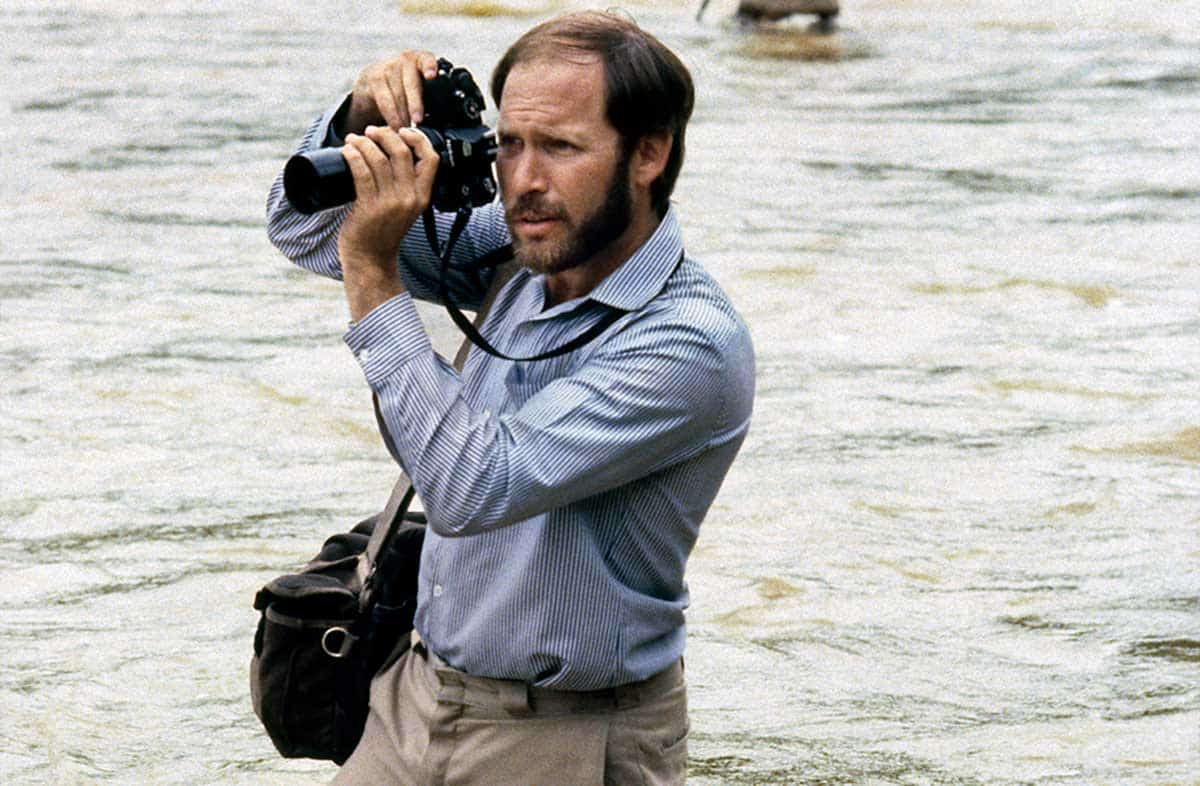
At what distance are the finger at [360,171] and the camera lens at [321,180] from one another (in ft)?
0.07

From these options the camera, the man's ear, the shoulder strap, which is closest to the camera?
the camera

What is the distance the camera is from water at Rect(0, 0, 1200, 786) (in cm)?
440

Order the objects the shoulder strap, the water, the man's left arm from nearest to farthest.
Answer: the man's left arm → the shoulder strap → the water

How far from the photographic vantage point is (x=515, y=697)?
8.30ft

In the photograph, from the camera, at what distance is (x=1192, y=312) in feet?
26.2

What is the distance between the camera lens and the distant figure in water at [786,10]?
1731cm

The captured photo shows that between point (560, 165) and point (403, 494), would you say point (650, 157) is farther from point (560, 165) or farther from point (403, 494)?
point (403, 494)

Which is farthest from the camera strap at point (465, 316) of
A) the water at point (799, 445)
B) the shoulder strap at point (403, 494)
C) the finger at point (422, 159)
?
the water at point (799, 445)

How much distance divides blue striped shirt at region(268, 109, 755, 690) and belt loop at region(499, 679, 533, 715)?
0.02 meters

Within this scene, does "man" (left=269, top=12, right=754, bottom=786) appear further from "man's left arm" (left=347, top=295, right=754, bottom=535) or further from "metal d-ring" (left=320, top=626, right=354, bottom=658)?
"metal d-ring" (left=320, top=626, right=354, bottom=658)

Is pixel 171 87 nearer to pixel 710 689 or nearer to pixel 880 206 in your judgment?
pixel 880 206

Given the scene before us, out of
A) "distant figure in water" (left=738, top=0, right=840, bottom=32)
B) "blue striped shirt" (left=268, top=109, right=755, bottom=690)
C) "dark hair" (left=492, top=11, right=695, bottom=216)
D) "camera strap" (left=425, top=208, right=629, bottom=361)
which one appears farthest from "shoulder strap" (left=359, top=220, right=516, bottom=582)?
"distant figure in water" (left=738, top=0, right=840, bottom=32)

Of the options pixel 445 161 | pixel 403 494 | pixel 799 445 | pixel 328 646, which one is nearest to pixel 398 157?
pixel 445 161

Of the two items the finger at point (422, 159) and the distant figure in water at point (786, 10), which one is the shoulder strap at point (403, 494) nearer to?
the finger at point (422, 159)
